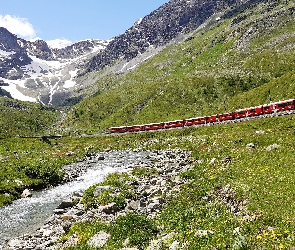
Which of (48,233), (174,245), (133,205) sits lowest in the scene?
(133,205)

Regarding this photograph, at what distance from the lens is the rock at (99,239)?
1634 cm

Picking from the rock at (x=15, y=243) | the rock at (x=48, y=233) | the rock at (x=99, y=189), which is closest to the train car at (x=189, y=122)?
the rock at (x=99, y=189)

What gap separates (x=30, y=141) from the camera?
92000 millimetres

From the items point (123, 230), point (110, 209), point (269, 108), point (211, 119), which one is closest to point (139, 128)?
Answer: point (211, 119)

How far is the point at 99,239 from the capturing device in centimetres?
1680

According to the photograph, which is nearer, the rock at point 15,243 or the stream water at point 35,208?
the rock at point 15,243

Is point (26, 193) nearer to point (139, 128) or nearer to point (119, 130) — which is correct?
point (139, 128)

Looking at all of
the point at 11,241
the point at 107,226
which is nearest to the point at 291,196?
the point at 107,226

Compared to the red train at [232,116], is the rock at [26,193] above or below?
above

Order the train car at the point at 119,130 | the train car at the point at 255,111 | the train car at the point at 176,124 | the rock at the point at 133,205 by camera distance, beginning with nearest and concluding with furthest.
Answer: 1. the rock at the point at 133,205
2. the train car at the point at 255,111
3. the train car at the point at 176,124
4. the train car at the point at 119,130

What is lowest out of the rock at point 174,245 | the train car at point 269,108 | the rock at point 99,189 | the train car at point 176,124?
the train car at point 176,124

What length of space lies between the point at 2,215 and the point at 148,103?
119 m

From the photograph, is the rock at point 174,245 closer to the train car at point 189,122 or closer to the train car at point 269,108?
the train car at point 269,108

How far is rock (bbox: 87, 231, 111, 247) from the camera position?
1634 cm
